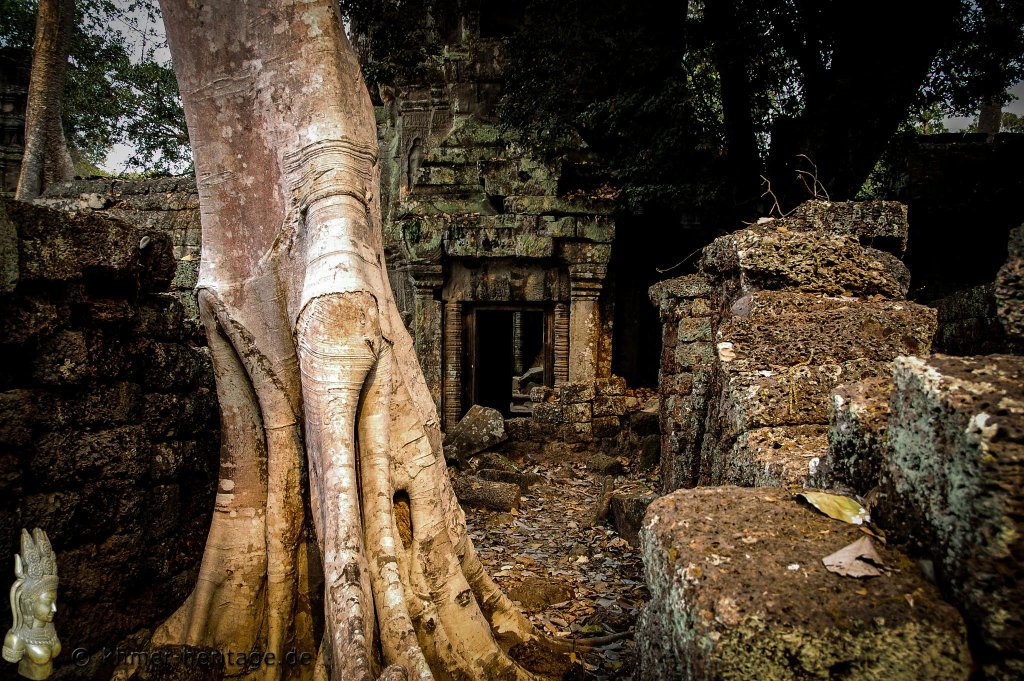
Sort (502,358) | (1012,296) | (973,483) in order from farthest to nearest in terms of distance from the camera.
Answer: (502,358) → (1012,296) → (973,483)

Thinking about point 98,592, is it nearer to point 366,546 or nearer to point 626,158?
point 366,546

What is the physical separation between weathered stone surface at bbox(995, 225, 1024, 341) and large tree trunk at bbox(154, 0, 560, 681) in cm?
192

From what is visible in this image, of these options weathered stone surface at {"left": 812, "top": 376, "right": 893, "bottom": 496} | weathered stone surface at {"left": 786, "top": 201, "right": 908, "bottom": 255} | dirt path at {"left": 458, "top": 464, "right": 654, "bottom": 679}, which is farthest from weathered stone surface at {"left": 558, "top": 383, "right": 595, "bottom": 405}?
weathered stone surface at {"left": 812, "top": 376, "right": 893, "bottom": 496}

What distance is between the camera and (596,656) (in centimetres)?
272

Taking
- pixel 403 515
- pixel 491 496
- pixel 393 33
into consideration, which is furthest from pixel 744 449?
pixel 393 33

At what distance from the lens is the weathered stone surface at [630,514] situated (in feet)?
14.1

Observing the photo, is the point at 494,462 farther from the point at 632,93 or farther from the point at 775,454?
the point at 632,93

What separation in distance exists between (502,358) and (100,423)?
8988 millimetres

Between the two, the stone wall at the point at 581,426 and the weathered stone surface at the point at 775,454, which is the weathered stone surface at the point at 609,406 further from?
the weathered stone surface at the point at 775,454

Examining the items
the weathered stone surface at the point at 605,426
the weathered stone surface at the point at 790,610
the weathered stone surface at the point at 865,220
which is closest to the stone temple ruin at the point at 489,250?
the weathered stone surface at the point at 605,426

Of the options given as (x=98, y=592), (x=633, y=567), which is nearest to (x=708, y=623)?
(x=98, y=592)

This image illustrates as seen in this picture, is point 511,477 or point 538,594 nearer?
point 538,594

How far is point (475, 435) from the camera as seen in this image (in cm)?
679

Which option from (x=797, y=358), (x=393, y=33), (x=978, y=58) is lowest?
(x=797, y=358)
